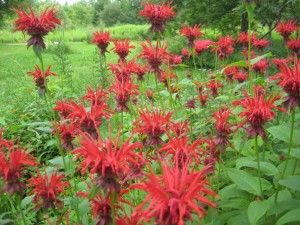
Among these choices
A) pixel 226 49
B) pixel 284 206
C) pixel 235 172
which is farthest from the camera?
pixel 226 49

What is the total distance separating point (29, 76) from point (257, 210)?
794 cm

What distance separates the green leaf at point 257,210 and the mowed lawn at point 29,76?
6.67 feet

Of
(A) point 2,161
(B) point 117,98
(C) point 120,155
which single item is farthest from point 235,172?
(A) point 2,161

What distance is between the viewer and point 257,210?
1.16 metres

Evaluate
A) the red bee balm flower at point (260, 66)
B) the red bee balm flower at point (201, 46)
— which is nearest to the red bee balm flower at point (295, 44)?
the red bee balm flower at point (260, 66)

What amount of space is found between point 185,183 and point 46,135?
2.98m

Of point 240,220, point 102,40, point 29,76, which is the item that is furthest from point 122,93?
point 29,76

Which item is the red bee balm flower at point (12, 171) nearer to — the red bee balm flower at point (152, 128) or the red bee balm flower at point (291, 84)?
the red bee balm flower at point (152, 128)

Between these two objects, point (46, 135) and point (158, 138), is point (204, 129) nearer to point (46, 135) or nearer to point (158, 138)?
point (158, 138)

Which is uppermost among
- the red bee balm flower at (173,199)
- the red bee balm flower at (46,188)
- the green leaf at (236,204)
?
the red bee balm flower at (173,199)

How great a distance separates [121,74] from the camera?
2.22m

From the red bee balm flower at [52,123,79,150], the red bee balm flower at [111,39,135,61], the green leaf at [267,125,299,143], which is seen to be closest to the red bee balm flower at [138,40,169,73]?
Answer: the red bee balm flower at [111,39,135,61]

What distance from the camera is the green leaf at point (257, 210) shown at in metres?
1.12

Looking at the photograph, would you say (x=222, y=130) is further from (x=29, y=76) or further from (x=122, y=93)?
(x=29, y=76)
